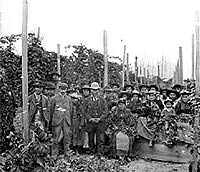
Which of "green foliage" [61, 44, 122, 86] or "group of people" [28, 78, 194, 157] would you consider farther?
"green foliage" [61, 44, 122, 86]

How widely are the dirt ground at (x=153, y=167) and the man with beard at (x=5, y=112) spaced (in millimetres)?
2208

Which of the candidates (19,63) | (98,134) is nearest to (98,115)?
(98,134)

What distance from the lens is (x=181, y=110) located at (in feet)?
24.3

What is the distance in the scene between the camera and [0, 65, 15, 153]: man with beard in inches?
249

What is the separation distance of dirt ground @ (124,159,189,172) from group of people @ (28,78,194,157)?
1.33 ft

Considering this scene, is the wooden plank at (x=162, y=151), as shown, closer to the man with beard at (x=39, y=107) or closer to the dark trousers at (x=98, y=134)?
the dark trousers at (x=98, y=134)

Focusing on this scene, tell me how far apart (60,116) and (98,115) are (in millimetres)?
844

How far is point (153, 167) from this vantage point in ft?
21.5

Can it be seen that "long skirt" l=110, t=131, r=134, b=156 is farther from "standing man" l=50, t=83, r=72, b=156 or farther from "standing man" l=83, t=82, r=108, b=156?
"standing man" l=50, t=83, r=72, b=156

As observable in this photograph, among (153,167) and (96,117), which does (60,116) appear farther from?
(153,167)

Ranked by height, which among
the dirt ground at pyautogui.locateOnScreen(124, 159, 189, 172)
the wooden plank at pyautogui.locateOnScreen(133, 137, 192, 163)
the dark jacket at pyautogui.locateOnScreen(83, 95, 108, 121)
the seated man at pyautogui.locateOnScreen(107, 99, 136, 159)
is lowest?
the dirt ground at pyautogui.locateOnScreen(124, 159, 189, 172)

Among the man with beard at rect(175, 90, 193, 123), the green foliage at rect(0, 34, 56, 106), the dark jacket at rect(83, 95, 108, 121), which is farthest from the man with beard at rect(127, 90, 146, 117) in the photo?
the green foliage at rect(0, 34, 56, 106)

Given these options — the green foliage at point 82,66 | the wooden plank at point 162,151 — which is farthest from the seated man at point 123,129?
the green foliage at point 82,66

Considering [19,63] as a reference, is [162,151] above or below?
below
